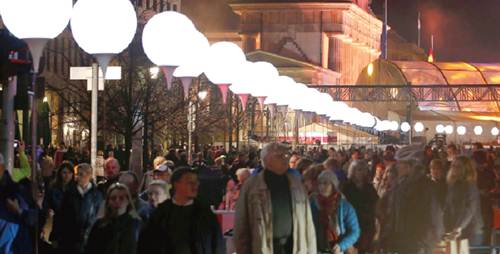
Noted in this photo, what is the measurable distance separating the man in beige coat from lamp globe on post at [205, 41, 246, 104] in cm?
894

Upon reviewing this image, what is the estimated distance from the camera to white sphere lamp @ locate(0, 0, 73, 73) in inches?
478

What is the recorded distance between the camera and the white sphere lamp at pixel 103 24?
1372cm

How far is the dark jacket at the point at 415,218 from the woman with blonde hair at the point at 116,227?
4.18 meters

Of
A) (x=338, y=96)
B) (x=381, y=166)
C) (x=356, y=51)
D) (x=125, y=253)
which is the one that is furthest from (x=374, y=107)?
(x=125, y=253)

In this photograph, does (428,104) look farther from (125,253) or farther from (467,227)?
(125,253)

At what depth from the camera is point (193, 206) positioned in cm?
935

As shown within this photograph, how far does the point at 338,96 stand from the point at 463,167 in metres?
66.8

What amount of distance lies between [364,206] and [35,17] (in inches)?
163

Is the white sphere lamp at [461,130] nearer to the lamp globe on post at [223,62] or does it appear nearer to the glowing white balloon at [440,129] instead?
the glowing white balloon at [440,129]

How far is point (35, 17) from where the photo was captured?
1219cm

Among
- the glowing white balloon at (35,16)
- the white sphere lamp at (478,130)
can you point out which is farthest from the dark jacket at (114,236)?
the white sphere lamp at (478,130)

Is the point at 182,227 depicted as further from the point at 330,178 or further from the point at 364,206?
the point at 364,206

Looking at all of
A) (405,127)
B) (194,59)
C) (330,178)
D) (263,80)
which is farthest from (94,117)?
(405,127)

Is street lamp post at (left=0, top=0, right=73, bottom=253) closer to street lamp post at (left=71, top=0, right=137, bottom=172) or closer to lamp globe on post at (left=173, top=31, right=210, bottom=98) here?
street lamp post at (left=71, top=0, right=137, bottom=172)
